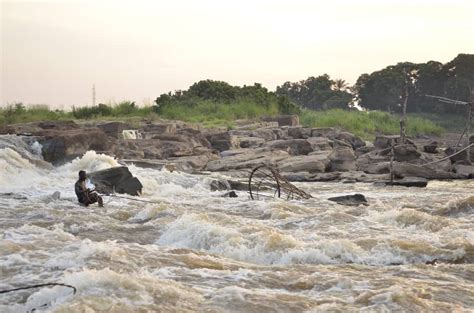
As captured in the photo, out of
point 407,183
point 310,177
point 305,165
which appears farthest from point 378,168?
point 407,183

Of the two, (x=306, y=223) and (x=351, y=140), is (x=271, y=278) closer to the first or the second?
(x=306, y=223)

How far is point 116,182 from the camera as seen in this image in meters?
13.4

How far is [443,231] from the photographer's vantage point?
8672 millimetres

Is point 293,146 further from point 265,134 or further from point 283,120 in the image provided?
point 283,120

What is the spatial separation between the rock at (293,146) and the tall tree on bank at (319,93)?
4032 centimetres

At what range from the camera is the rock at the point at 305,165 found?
20516 mm

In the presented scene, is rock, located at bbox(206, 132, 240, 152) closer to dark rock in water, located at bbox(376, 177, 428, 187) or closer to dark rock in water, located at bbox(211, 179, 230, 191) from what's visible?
dark rock in water, located at bbox(376, 177, 428, 187)

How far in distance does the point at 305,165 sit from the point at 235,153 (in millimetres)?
3708

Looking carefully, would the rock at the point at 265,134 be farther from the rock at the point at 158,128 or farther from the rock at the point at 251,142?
the rock at the point at 158,128

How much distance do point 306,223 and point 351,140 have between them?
2249 centimetres

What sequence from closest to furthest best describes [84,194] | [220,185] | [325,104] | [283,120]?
[84,194], [220,185], [283,120], [325,104]

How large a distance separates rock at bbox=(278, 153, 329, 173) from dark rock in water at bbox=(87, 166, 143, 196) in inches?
310

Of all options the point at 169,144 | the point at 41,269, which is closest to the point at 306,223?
the point at 41,269

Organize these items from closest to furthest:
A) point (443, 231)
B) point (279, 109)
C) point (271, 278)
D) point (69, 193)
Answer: point (271, 278)
point (443, 231)
point (69, 193)
point (279, 109)
